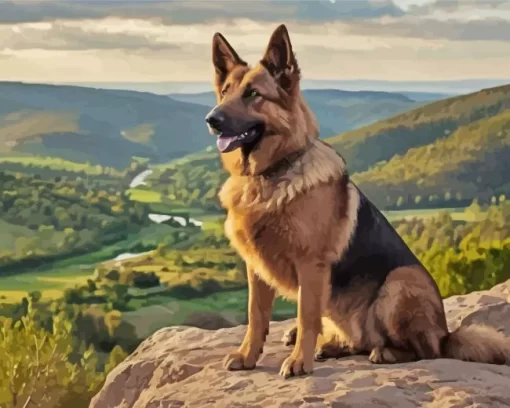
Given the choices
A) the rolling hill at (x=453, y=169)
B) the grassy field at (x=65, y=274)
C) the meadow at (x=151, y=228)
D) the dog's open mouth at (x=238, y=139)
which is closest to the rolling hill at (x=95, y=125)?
the meadow at (x=151, y=228)

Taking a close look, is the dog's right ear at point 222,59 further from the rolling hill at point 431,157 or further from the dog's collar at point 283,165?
the rolling hill at point 431,157

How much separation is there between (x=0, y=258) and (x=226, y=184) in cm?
230

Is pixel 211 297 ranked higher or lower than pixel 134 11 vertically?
lower

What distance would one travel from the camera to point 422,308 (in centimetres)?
258

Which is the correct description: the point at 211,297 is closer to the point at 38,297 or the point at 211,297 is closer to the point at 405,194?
the point at 38,297

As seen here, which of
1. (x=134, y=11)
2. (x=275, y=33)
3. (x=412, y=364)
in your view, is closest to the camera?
(x=275, y=33)

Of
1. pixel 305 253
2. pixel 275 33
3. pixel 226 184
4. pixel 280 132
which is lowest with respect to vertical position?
pixel 305 253

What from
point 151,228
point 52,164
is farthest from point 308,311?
point 52,164

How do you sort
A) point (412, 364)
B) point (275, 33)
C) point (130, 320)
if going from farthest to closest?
point (130, 320), point (412, 364), point (275, 33)

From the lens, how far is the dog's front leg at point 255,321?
2578mm

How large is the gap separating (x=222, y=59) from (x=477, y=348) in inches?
57.2

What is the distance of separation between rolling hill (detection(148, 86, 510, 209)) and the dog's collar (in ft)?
6.55

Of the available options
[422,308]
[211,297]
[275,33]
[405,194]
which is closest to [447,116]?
[405,194]

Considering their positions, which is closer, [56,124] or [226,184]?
[226,184]
